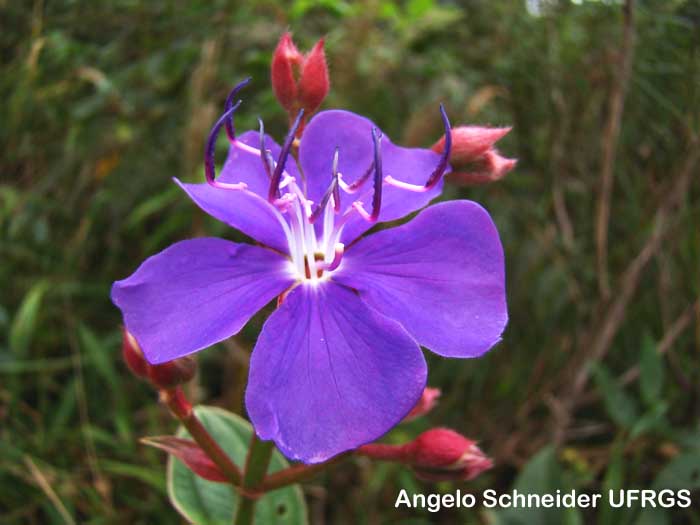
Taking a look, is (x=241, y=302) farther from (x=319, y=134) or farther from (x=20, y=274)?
(x=20, y=274)

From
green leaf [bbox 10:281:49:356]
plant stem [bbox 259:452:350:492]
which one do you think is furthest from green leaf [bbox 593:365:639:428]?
green leaf [bbox 10:281:49:356]

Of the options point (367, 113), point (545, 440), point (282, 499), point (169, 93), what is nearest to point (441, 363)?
point (545, 440)

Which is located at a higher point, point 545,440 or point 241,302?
point 241,302

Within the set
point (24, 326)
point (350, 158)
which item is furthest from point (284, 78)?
point (24, 326)

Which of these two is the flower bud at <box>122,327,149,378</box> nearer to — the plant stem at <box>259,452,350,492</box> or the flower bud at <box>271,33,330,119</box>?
the plant stem at <box>259,452,350,492</box>

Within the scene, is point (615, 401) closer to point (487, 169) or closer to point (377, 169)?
point (487, 169)

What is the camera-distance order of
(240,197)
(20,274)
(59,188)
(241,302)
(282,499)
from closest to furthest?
(241,302) < (240,197) < (282,499) < (20,274) < (59,188)

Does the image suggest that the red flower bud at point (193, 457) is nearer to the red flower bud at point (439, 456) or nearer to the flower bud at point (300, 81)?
the red flower bud at point (439, 456)
